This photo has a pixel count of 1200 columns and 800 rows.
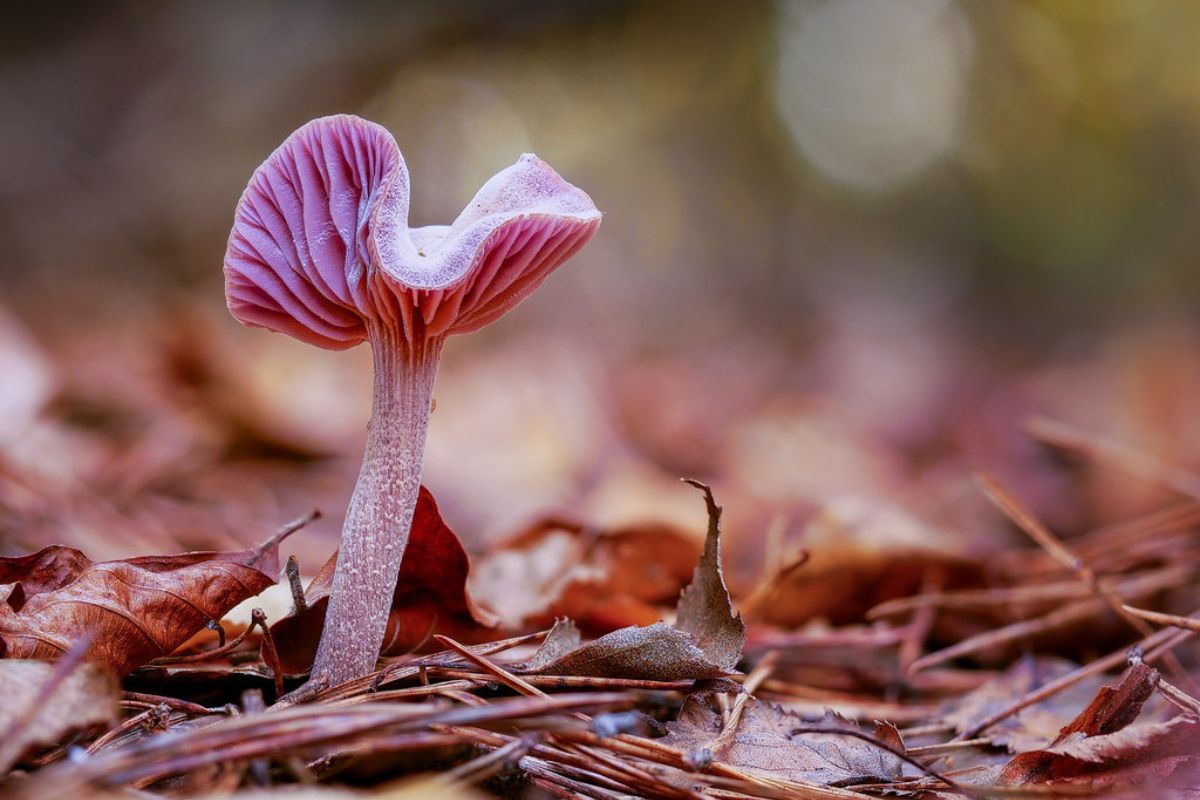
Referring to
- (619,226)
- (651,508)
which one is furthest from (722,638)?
(619,226)

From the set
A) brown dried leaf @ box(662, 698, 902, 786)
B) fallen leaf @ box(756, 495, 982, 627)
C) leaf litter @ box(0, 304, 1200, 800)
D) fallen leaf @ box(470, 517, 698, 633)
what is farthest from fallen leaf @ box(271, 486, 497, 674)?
fallen leaf @ box(756, 495, 982, 627)

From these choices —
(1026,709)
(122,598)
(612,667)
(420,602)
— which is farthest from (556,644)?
(1026,709)

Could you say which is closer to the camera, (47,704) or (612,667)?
(47,704)

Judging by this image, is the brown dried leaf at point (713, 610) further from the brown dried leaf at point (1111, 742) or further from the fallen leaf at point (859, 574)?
the fallen leaf at point (859, 574)

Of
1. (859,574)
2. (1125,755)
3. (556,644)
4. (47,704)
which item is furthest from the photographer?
(859,574)

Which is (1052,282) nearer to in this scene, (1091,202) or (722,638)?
(1091,202)

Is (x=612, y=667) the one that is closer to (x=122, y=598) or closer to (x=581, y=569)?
(x=122, y=598)
